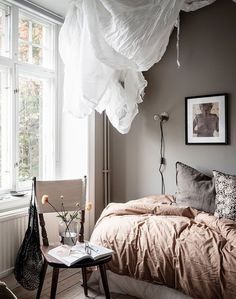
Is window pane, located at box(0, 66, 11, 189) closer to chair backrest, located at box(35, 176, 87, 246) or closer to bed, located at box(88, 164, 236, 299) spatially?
chair backrest, located at box(35, 176, 87, 246)

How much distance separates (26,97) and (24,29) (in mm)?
668

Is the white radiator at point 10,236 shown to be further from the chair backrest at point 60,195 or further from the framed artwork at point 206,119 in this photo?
the framed artwork at point 206,119

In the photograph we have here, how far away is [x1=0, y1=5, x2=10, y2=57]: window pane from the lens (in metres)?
2.72

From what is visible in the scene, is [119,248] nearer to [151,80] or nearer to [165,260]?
[165,260]

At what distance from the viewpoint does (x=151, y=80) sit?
131 inches

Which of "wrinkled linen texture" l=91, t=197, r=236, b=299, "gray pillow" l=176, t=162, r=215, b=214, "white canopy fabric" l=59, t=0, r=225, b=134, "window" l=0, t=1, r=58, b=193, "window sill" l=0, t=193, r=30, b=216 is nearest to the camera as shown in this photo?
"wrinkled linen texture" l=91, t=197, r=236, b=299

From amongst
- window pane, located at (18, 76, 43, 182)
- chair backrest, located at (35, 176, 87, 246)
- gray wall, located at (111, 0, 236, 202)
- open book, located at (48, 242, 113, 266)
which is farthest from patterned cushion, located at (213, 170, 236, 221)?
window pane, located at (18, 76, 43, 182)

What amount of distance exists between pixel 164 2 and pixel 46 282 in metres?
2.41

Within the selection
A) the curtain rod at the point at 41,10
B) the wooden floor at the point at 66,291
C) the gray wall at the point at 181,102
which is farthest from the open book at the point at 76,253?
the curtain rod at the point at 41,10

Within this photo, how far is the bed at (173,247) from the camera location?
181 cm

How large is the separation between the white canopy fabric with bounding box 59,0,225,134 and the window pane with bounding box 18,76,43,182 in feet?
2.06

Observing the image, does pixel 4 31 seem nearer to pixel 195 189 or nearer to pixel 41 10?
pixel 41 10

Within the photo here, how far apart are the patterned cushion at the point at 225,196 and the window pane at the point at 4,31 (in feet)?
7.32

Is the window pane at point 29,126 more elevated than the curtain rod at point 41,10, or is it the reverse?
the curtain rod at point 41,10
